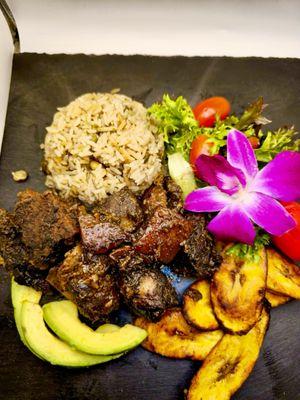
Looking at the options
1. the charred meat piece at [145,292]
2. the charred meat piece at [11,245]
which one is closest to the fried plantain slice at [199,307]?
the charred meat piece at [145,292]

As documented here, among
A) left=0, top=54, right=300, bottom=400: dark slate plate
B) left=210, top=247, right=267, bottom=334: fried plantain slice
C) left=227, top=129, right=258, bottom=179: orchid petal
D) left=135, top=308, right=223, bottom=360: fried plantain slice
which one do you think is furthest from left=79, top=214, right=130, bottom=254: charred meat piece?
left=227, top=129, right=258, bottom=179: orchid petal

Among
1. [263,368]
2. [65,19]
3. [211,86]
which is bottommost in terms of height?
[263,368]

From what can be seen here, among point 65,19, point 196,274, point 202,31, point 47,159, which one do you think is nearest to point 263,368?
point 196,274

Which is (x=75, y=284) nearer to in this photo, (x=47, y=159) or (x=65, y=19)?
(x=47, y=159)

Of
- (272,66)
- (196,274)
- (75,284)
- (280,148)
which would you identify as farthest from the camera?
(272,66)

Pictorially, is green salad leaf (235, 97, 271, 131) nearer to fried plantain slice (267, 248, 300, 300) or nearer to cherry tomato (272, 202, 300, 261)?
cherry tomato (272, 202, 300, 261)

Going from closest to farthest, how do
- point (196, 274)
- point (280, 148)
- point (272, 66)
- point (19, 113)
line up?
point (196, 274), point (280, 148), point (19, 113), point (272, 66)
